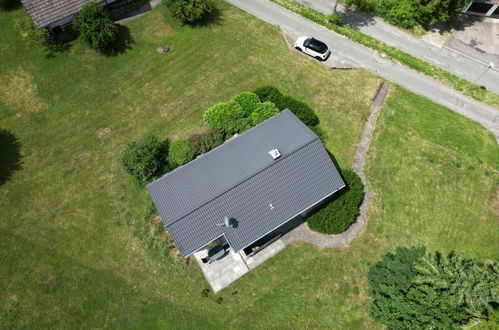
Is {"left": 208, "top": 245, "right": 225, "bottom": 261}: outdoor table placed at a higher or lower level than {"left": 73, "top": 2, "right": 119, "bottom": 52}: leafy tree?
lower

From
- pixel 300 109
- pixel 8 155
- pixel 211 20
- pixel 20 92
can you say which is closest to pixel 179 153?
pixel 300 109

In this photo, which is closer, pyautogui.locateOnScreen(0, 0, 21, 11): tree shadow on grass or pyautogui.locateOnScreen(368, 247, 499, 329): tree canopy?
pyautogui.locateOnScreen(368, 247, 499, 329): tree canopy

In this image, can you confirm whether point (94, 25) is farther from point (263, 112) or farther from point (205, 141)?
point (263, 112)

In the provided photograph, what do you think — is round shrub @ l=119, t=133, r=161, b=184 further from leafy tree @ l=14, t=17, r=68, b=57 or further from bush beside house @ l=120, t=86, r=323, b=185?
leafy tree @ l=14, t=17, r=68, b=57

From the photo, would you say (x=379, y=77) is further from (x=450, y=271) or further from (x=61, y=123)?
(x=61, y=123)

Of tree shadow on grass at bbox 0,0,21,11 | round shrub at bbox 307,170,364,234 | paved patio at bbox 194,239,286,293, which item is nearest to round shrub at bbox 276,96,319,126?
round shrub at bbox 307,170,364,234

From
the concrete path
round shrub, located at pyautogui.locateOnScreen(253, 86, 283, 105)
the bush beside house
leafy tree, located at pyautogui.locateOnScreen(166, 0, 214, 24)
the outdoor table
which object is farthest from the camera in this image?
leafy tree, located at pyautogui.locateOnScreen(166, 0, 214, 24)

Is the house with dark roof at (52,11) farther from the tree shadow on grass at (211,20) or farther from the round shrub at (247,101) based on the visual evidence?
the round shrub at (247,101)
